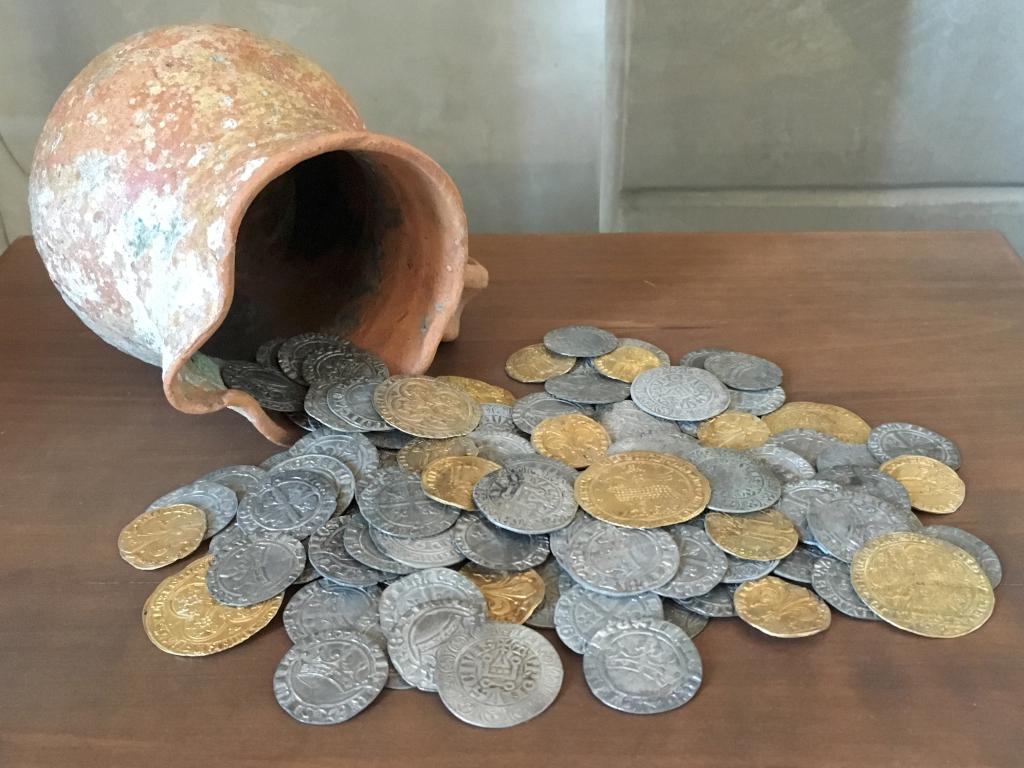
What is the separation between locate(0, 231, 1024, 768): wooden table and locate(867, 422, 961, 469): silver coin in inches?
1.0

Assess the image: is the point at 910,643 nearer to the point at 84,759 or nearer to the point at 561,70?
the point at 84,759

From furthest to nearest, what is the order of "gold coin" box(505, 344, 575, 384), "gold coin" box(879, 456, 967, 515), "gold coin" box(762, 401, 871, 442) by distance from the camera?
"gold coin" box(505, 344, 575, 384) → "gold coin" box(762, 401, 871, 442) → "gold coin" box(879, 456, 967, 515)

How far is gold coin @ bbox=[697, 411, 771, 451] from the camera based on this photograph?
976mm

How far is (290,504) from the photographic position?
0.86 m

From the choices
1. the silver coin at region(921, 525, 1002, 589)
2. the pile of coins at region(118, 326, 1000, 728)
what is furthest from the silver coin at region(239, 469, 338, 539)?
the silver coin at region(921, 525, 1002, 589)

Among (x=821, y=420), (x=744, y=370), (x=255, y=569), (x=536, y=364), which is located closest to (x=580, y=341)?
(x=536, y=364)

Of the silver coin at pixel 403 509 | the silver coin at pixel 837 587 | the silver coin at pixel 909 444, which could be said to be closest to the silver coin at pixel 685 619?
the silver coin at pixel 837 587

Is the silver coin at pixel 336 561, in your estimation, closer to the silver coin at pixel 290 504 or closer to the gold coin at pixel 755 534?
the silver coin at pixel 290 504

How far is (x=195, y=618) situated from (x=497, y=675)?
276mm

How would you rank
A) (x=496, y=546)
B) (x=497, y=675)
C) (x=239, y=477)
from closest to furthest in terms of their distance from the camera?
(x=497, y=675)
(x=496, y=546)
(x=239, y=477)

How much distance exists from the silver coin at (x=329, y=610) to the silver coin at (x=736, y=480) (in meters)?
0.34

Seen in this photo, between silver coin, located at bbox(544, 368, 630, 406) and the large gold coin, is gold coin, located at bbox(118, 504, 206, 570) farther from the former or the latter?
silver coin, located at bbox(544, 368, 630, 406)

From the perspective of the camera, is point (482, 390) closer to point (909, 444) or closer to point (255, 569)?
point (255, 569)

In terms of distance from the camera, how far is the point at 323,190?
1227mm
